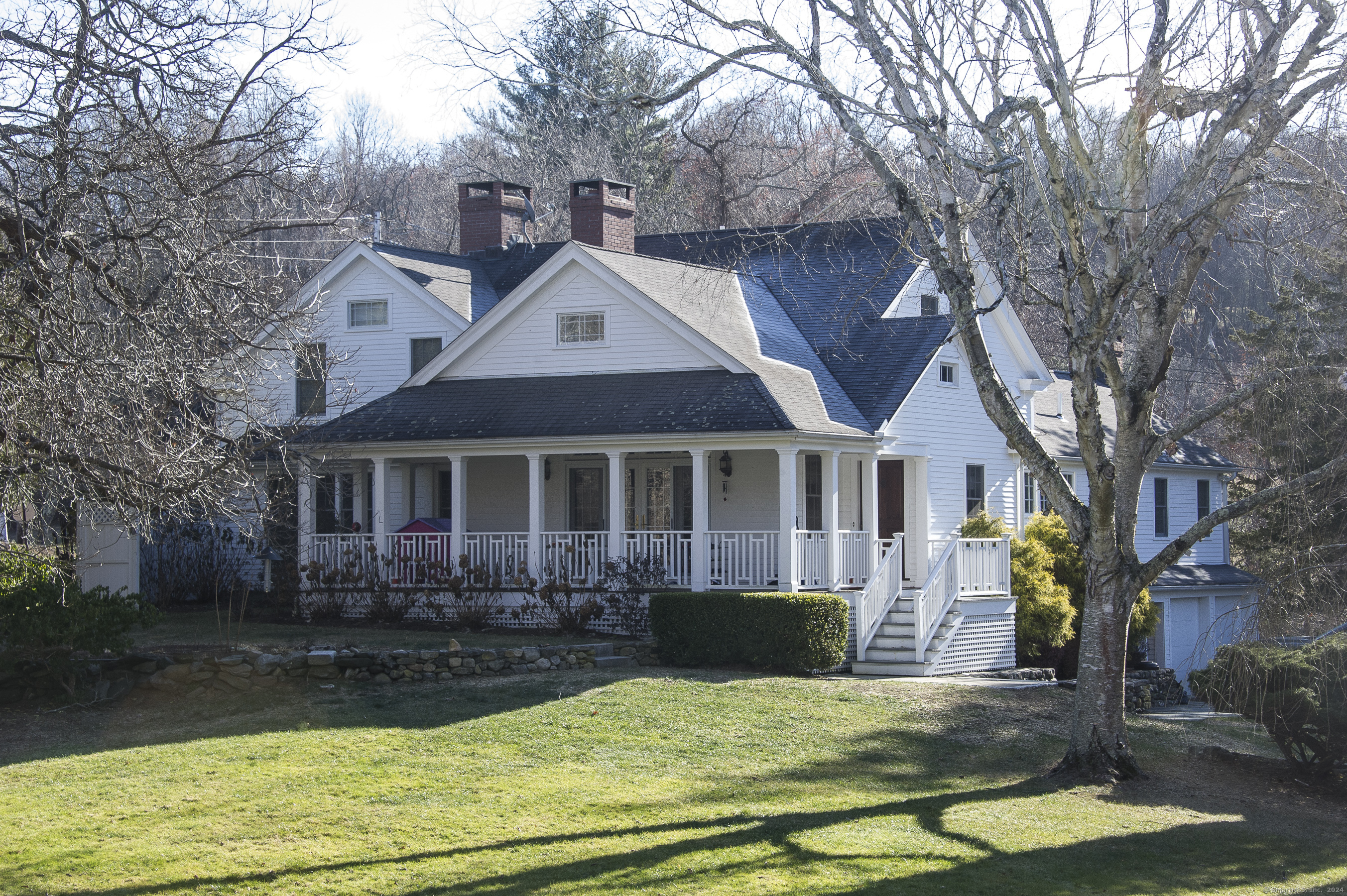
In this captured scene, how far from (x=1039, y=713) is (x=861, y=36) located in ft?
25.9

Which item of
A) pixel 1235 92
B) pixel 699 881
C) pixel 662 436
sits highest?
pixel 1235 92

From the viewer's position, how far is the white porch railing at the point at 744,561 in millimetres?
18500

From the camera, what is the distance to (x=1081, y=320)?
1146cm

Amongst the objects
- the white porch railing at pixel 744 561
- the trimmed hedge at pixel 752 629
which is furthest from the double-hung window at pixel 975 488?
the trimmed hedge at pixel 752 629

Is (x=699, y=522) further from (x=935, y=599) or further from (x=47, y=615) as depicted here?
(x=47, y=615)

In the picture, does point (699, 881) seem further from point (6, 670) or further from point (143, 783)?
point (6, 670)

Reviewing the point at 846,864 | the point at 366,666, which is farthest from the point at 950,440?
the point at 846,864

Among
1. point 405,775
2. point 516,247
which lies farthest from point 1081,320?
point 516,247

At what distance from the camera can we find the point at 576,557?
19.8 m

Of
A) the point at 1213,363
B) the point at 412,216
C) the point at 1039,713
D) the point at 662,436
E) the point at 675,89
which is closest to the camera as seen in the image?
the point at 675,89

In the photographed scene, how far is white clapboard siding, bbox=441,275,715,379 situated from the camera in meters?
20.5

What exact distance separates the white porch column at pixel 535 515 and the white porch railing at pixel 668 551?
4.60 ft

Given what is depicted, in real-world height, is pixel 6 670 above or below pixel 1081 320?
below

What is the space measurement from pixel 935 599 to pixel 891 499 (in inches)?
171
